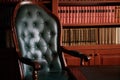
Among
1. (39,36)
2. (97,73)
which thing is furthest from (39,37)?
(97,73)

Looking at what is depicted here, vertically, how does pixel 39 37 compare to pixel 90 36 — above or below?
above

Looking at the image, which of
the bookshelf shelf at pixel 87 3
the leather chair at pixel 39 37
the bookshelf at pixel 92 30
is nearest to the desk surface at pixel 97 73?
the leather chair at pixel 39 37

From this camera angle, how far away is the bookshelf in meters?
3.09

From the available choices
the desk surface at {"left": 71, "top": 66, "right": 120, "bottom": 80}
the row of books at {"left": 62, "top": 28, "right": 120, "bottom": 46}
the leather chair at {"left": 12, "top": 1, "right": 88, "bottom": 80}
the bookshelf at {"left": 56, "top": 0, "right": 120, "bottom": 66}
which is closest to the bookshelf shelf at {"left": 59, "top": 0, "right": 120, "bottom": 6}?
the bookshelf at {"left": 56, "top": 0, "right": 120, "bottom": 66}

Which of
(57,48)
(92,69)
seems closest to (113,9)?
(57,48)

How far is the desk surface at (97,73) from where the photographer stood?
183cm

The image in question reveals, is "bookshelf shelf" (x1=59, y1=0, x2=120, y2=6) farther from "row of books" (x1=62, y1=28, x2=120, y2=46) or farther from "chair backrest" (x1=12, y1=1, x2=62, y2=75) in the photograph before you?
"chair backrest" (x1=12, y1=1, x2=62, y2=75)

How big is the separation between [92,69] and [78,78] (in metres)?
0.30

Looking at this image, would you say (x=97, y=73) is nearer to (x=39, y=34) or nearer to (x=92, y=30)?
(x=39, y=34)

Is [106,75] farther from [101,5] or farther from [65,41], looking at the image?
[101,5]

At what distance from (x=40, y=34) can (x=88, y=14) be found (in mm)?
816

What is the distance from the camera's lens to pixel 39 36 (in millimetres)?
2527

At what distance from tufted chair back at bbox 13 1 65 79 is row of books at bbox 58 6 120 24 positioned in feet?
1.62

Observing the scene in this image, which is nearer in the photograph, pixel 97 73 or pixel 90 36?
pixel 97 73
